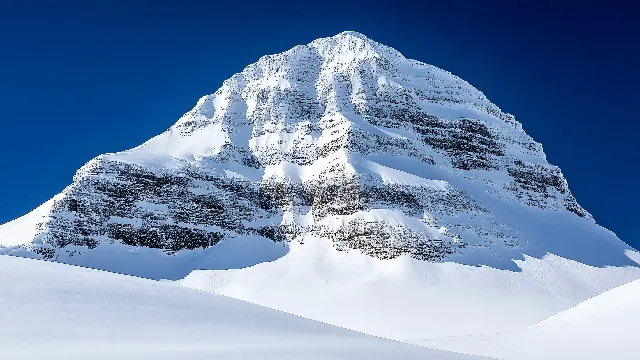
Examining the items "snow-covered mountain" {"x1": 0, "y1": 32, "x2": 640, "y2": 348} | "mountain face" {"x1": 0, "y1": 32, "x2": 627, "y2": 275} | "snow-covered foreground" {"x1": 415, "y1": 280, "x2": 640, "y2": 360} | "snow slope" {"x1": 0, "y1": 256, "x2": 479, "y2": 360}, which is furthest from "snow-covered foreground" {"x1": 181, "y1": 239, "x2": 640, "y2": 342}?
"snow slope" {"x1": 0, "y1": 256, "x2": 479, "y2": 360}

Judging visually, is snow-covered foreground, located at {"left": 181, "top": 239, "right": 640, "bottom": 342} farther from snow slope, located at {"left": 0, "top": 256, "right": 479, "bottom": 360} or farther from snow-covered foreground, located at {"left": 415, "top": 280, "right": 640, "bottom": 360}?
snow slope, located at {"left": 0, "top": 256, "right": 479, "bottom": 360}

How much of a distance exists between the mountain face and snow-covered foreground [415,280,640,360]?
42.8 m

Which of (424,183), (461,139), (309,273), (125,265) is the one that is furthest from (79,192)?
(461,139)

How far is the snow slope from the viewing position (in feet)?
25.4

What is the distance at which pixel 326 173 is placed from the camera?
90.4 metres

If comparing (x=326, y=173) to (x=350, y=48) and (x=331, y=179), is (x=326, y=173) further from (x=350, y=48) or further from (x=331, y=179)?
(x=350, y=48)

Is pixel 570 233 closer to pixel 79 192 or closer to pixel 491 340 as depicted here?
pixel 491 340

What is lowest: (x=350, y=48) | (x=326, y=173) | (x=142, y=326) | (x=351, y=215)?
(x=142, y=326)

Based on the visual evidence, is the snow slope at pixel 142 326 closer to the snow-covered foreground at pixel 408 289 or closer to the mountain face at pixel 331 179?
A: the snow-covered foreground at pixel 408 289

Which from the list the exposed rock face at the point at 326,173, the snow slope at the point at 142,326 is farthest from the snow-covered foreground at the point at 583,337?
the exposed rock face at the point at 326,173

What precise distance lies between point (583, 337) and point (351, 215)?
56296 mm

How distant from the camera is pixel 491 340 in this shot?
1220 inches

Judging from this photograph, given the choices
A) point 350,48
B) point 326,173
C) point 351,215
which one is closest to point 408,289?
point 351,215

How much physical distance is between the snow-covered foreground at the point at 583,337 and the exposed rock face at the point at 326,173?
4274 cm
